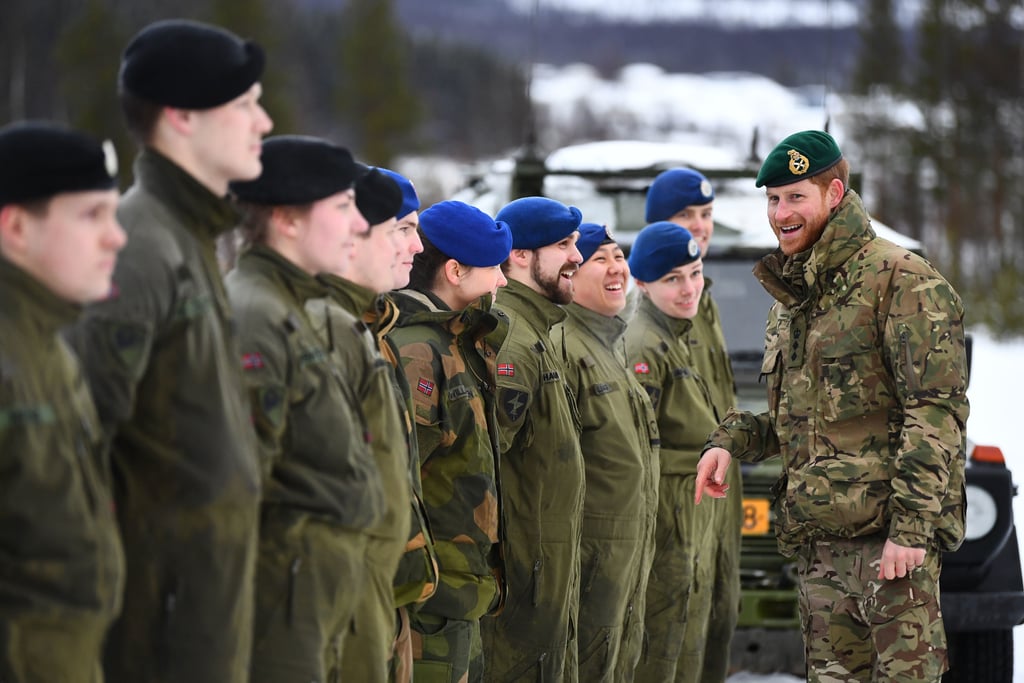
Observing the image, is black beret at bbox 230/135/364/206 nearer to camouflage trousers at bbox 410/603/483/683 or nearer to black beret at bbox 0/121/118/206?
black beret at bbox 0/121/118/206

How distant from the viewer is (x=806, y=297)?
14.2 feet

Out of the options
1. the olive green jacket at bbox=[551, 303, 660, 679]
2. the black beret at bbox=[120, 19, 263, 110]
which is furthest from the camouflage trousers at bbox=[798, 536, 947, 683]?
the black beret at bbox=[120, 19, 263, 110]

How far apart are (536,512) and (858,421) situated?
102cm

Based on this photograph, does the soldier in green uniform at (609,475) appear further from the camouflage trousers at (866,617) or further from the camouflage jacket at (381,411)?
the camouflage jacket at (381,411)

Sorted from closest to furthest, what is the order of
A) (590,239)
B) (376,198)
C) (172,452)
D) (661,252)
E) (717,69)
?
(172,452), (376,198), (590,239), (661,252), (717,69)

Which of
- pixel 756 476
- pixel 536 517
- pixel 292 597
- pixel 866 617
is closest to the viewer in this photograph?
pixel 292 597

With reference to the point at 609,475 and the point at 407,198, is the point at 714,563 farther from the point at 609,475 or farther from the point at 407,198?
the point at 407,198

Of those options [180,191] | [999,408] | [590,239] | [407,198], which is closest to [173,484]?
[180,191]

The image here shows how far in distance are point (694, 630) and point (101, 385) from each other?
11.8 feet

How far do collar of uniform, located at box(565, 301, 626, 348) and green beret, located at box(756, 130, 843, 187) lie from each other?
0.92m

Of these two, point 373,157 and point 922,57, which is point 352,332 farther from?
point 373,157

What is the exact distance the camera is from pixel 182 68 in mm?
2559

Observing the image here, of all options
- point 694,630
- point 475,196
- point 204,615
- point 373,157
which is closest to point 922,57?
point 373,157

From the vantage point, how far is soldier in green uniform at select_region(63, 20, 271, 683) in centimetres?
239
